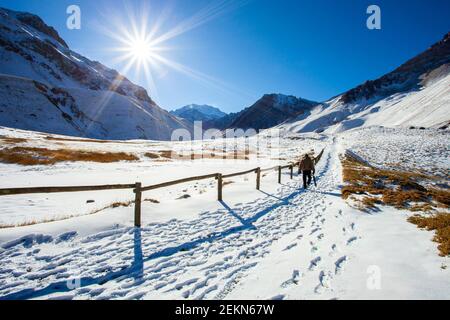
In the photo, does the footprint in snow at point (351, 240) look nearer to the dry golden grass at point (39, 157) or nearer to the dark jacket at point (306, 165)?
the dark jacket at point (306, 165)

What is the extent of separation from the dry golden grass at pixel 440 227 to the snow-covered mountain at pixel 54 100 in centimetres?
12000

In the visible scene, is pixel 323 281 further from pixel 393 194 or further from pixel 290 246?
pixel 393 194

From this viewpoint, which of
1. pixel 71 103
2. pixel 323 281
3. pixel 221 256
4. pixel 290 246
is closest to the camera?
pixel 323 281

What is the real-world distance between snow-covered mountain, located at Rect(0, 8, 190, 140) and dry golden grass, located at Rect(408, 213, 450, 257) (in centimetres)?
12000

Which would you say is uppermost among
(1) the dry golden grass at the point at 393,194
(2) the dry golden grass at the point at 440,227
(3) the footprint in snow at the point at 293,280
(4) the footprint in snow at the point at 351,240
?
(1) the dry golden grass at the point at 393,194

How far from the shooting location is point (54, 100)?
119 metres

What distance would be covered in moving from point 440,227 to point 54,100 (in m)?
149

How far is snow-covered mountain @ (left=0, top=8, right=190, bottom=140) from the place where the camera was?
330 ft

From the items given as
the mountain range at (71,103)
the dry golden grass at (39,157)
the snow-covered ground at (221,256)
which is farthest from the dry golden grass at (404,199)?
the mountain range at (71,103)

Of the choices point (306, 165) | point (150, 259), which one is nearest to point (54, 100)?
point (306, 165)

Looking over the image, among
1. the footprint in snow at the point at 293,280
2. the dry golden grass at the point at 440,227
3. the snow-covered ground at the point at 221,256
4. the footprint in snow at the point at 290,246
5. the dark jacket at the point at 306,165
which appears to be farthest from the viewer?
the dark jacket at the point at 306,165

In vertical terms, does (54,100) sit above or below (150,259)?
above

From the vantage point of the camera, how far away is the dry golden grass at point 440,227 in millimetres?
5504
